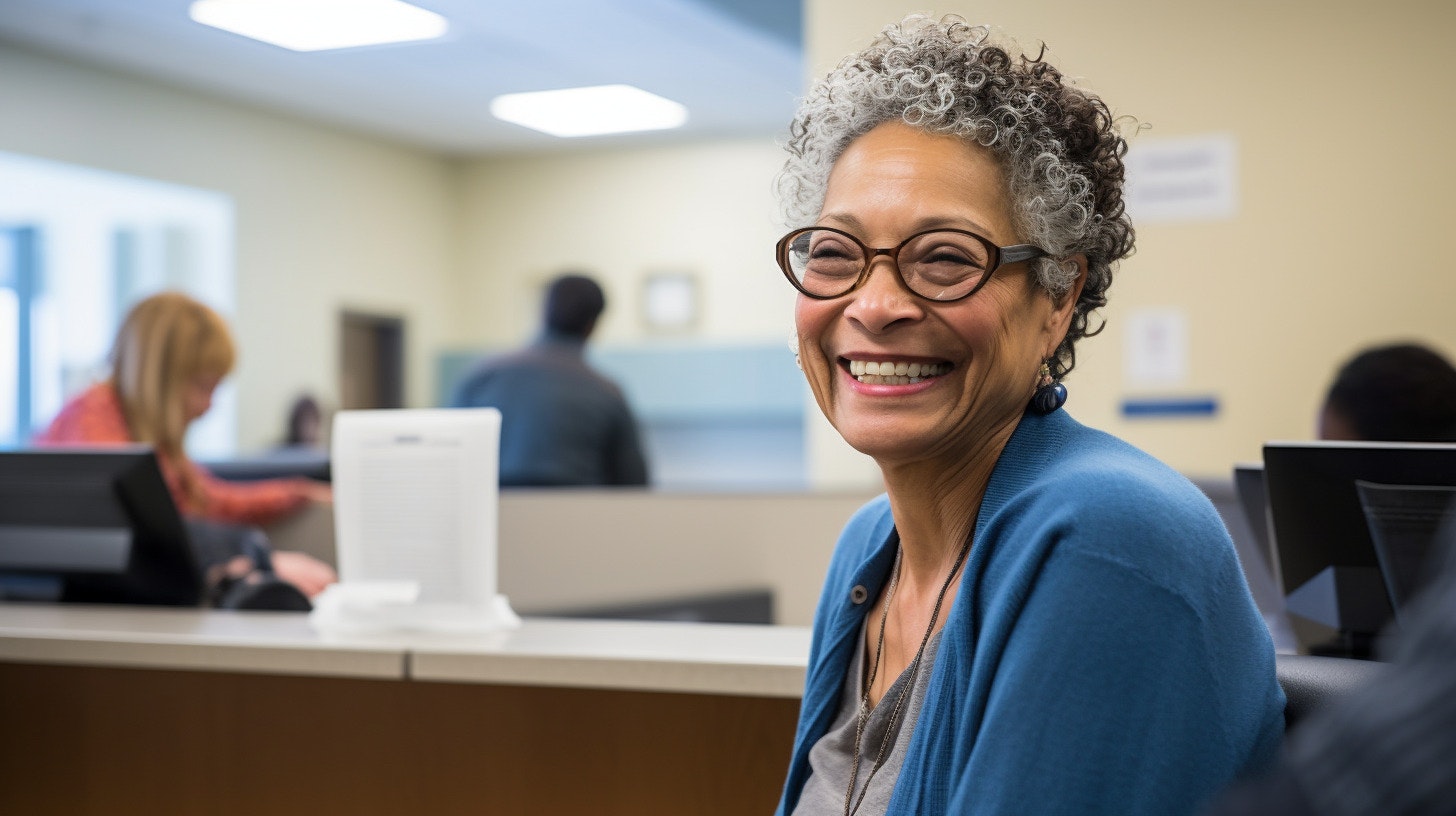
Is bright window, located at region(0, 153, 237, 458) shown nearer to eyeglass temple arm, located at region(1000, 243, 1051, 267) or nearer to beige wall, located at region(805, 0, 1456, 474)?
beige wall, located at region(805, 0, 1456, 474)

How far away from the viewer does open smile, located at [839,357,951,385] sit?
3.80 ft

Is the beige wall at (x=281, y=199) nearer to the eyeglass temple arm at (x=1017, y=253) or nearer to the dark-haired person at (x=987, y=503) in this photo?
the dark-haired person at (x=987, y=503)

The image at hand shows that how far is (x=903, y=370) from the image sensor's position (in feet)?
3.82

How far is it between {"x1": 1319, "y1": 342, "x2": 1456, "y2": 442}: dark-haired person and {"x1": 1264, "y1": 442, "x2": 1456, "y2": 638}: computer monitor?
2.49ft

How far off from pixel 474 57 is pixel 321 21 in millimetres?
982

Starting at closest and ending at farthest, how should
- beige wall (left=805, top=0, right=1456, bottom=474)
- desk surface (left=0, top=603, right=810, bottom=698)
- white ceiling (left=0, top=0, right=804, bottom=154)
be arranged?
desk surface (left=0, top=603, right=810, bottom=698) → beige wall (left=805, top=0, right=1456, bottom=474) → white ceiling (left=0, top=0, right=804, bottom=154)

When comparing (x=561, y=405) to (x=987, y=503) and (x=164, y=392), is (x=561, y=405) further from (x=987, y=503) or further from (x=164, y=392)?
(x=987, y=503)

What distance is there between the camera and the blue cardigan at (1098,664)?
2.77 ft

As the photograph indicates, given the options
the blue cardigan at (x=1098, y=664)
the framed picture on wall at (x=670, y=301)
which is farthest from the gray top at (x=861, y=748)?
the framed picture on wall at (x=670, y=301)

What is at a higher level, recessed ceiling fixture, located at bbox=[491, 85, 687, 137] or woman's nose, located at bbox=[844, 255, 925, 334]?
recessed ceiling fixture, located at bbox=[491, 85, 687, 137]

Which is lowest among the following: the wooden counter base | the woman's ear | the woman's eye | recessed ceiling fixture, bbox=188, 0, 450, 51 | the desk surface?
the wooden counter base

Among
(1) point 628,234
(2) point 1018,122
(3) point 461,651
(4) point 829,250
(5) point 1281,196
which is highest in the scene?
(1) point 628,234

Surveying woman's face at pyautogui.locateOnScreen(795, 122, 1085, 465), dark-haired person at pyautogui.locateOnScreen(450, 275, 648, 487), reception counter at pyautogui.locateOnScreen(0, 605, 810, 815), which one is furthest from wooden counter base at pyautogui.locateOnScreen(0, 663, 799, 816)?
dark-haired person at pyautogui.locateOnScreen(450, 275, 648, 487)

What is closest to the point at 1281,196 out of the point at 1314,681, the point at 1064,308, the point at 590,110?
the point at 1064,308
